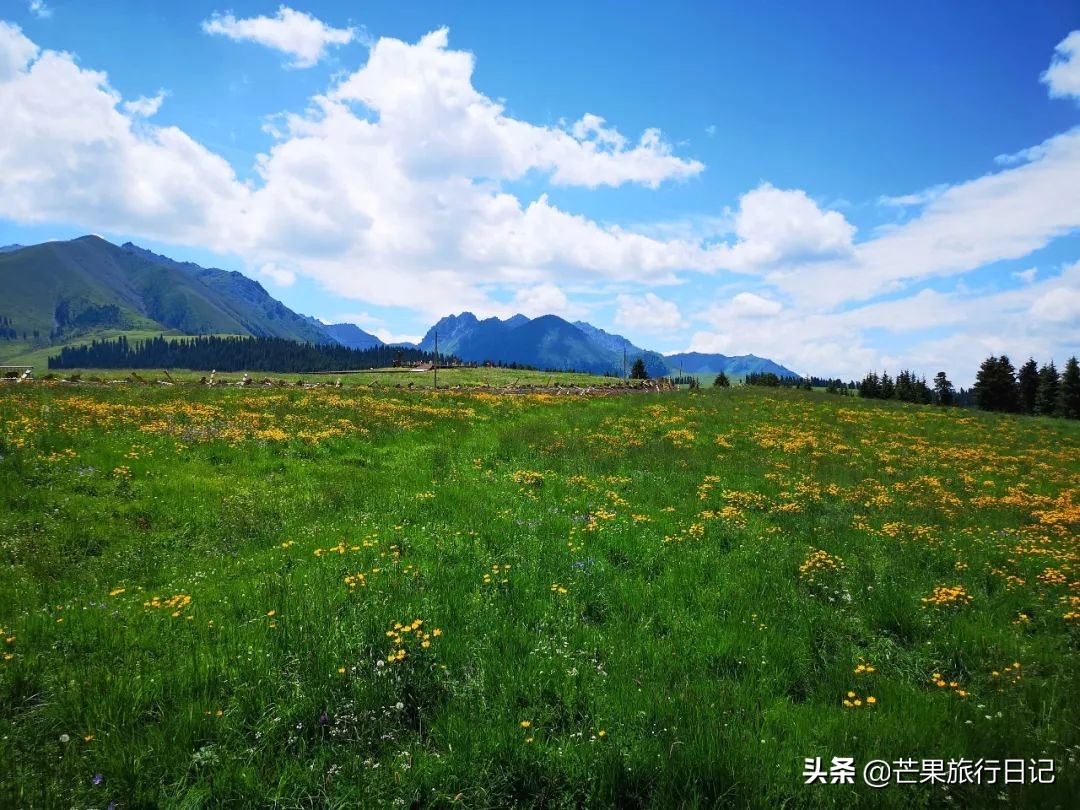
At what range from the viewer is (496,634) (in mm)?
7137

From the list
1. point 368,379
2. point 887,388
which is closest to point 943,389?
point 887,388

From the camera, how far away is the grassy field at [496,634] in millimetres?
4832

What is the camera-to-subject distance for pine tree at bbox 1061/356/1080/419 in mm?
75000

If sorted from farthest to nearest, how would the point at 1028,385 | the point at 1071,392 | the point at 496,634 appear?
the point at 1028,385
the point at 1071,392
the point at 496,634

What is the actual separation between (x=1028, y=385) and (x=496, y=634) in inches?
5040

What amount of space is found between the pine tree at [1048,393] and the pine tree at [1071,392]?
3.91 meters

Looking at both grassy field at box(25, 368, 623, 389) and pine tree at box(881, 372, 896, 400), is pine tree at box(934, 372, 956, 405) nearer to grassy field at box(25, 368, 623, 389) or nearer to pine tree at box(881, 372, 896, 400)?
pine tree at box(881, 372, 896, 400)

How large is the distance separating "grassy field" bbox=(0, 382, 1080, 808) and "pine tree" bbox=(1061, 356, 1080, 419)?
84830 mm

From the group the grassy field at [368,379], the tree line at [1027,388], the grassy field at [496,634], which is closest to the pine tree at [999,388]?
the tree line at [1027,388]

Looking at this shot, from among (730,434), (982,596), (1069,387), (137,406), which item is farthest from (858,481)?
(1069,387)

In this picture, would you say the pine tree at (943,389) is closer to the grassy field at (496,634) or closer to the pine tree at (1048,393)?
the pine tree at (1048,393)

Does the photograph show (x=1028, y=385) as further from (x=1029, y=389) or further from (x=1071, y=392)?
(x=1071, y=392)

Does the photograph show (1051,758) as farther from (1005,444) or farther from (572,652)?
(1005,444)

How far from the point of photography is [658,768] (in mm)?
4773
